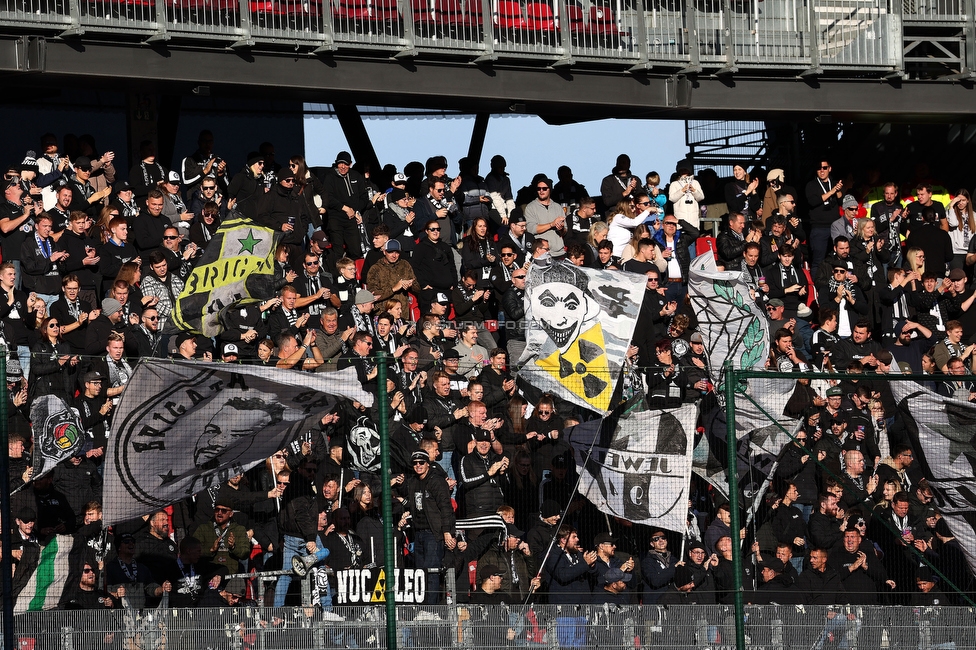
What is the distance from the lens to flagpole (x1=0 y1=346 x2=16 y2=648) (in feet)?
31.0

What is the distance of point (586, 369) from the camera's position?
39.8ft

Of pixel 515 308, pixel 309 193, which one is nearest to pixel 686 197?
pixel 515 308

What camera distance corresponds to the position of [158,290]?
608 inches

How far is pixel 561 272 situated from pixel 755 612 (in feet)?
16.9

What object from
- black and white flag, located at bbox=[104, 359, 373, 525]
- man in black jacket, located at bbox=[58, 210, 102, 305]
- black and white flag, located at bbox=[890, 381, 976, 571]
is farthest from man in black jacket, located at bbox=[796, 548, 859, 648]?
man in black jacket, located at bbox=[58, 210, 102, 305]

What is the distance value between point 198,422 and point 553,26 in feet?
34.4

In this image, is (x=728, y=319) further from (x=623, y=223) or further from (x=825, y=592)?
(x=825, y=592)

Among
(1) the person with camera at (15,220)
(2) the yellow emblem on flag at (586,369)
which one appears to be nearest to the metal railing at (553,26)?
(1) the person with camera at (15,220)

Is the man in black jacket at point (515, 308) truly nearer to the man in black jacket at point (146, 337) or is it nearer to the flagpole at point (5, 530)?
the man in black jacket at point (146, 337)

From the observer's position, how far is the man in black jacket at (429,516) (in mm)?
10281

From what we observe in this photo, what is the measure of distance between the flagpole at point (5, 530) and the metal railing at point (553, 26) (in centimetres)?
808

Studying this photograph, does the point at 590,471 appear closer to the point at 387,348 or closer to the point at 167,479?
the point at 167,479

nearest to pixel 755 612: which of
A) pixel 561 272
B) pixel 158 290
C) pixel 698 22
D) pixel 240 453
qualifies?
pixel 240 453

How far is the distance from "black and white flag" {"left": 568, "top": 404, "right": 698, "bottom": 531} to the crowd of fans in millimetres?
122
